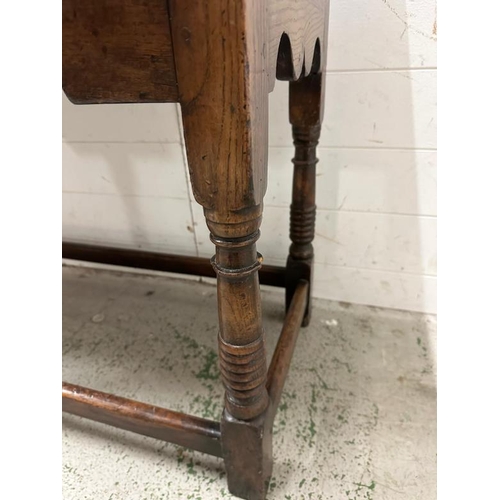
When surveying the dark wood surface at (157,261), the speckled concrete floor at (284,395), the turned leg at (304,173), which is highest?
the turned leg at (304,173)

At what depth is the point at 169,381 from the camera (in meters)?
0.81

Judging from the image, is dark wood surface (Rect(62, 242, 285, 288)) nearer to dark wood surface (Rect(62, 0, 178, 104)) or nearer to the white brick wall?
the white brick wall

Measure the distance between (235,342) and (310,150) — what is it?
1.52 feet

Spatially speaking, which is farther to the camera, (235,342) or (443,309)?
(443,309)

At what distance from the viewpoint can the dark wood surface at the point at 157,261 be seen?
93 centimetres

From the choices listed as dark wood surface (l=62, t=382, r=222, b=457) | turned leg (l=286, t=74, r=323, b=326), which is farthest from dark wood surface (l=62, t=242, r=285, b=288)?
dark wood surface (l=62, t=382, r=222, b=457)

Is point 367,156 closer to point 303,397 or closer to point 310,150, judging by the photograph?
point 310,150

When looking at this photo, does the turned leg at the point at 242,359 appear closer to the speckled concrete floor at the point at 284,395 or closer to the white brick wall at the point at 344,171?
the speckled concrete floor at the point at 284,395

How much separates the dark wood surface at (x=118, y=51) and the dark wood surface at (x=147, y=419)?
431mm

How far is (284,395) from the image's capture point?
2.53 ft

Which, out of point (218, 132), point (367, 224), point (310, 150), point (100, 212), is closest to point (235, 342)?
point (218, 132)

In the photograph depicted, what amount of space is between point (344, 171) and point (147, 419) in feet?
2.14

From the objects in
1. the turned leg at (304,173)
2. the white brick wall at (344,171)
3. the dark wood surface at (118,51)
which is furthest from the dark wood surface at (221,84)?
the white brick wall at (344,171)

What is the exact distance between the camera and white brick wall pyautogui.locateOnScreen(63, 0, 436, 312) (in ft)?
2.62
